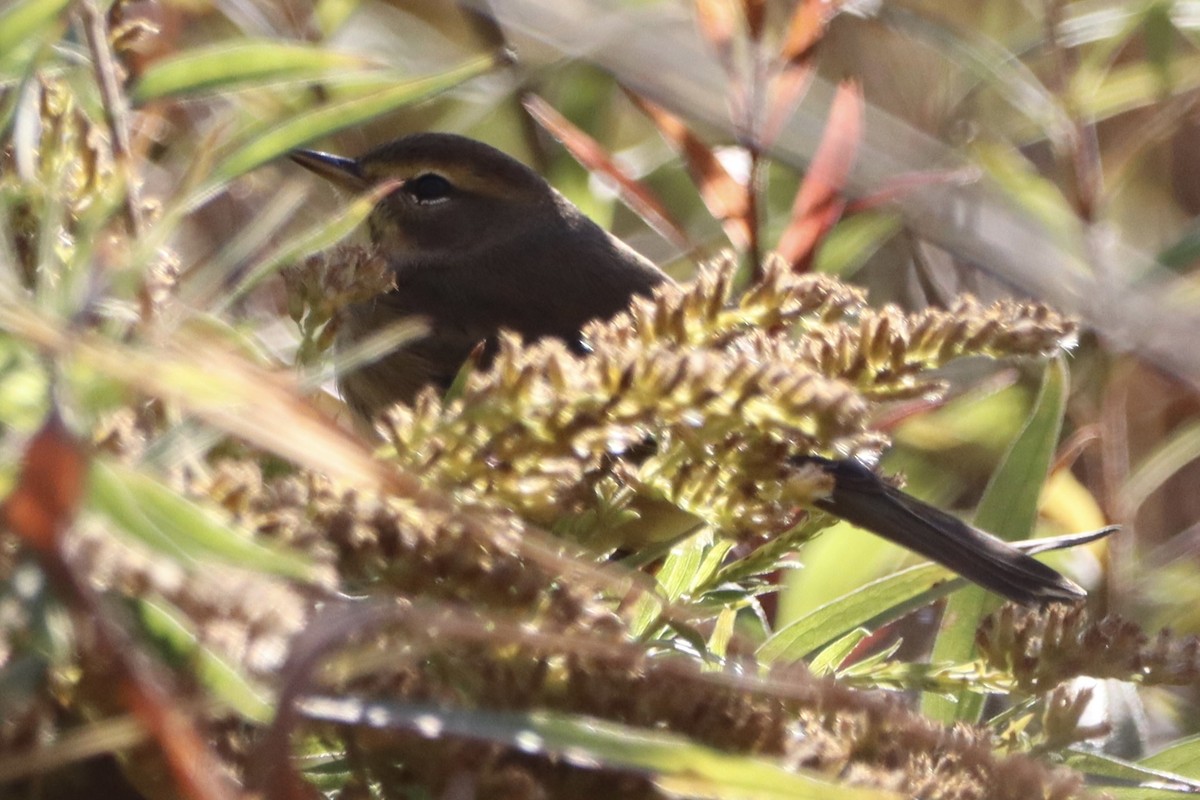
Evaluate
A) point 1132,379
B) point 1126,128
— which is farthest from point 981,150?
point 1126,128

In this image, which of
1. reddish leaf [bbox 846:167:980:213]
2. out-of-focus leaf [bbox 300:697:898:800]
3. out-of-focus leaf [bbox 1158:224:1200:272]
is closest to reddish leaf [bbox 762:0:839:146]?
reddish leaf [bbox 846:167:980:213]

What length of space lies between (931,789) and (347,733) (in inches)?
14.4

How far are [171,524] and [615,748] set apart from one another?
265 millimetres

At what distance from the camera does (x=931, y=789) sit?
3.17 feet

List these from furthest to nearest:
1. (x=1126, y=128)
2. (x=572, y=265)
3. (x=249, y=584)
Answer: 1. (x=1126, y=128)
2. (x=572, y=265)
3. (x=249, y=584)

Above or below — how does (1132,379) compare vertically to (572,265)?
above

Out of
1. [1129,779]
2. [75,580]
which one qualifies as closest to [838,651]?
[1129,779]

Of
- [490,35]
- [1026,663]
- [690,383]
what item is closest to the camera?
[690,383]

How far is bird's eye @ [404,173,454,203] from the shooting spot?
3.03 meters

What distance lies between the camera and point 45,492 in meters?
0.71

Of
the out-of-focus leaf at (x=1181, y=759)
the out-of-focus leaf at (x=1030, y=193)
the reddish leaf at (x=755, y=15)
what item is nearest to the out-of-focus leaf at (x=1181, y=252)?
the out-of-focus leaf at (x=1030, y=193)

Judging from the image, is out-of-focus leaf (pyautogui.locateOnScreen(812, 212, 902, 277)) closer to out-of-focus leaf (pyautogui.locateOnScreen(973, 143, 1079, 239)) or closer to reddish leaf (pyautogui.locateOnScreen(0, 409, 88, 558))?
out-of-focus leaf (pyautogui.locateOnScreen(973, 143, 1079, 239))

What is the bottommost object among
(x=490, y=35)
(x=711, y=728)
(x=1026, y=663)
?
(x=711, y=728)

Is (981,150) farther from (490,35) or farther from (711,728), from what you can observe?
(711,728)
